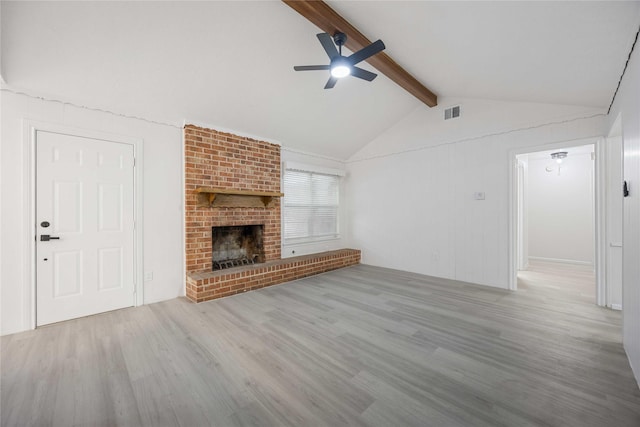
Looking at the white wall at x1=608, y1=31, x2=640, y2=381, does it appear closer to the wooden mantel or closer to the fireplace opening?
the wooden mantel

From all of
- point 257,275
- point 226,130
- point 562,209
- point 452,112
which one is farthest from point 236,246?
point 562,209

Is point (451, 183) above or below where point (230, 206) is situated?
above

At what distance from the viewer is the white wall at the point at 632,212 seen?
1.76 metres

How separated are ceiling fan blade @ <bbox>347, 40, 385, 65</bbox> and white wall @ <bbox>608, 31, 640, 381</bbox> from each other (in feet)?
5.86

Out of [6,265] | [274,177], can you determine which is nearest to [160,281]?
[6,265]

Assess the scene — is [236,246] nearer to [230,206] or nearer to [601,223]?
[230,206]

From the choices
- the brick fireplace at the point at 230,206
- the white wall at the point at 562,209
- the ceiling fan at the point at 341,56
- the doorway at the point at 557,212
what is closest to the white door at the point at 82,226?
the brick fireplace at the point at 230,206

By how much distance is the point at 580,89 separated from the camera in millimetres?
2850

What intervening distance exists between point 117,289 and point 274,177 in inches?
109

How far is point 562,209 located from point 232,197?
24.3 feet

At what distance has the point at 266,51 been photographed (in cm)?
298

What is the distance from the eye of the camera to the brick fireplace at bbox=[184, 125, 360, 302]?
11.9 ft

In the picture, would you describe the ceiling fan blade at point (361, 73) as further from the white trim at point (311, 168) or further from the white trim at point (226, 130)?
the white trim at point (311, 168)

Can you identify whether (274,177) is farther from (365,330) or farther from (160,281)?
(365,330)
